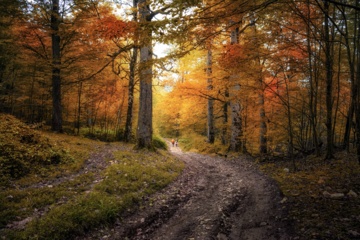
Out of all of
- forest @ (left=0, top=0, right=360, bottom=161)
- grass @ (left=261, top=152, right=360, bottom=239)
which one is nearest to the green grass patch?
forest @ (left=0, top=0, right=360, bottom=161)

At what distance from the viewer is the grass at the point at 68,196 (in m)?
4.08

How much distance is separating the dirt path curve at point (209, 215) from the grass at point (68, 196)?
0.39 meters

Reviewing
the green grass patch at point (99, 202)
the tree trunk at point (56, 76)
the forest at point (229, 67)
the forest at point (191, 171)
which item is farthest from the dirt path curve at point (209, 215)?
the tree trunk at point (56, 76)

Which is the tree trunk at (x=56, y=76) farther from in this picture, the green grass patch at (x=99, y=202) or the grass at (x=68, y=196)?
the green grass patch at (x=99, y=202)

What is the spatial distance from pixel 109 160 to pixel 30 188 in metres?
3.55

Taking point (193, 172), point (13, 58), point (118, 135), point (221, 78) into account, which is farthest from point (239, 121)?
point (13, 58)

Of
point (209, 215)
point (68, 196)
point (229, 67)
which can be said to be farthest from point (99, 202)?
point (229, 67)

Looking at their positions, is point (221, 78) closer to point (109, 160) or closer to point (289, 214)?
point (109, 160)

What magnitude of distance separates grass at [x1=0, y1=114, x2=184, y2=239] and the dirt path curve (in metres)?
0.39

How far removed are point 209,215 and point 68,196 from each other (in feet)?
11.6

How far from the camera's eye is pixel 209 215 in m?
5.02

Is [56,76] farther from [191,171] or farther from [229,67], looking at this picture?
[229,67]

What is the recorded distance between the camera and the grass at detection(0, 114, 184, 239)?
161 inches

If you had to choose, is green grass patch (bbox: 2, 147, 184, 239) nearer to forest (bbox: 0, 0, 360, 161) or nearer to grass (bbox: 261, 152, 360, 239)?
forest (bbox: 0, 0, 360, 161)
